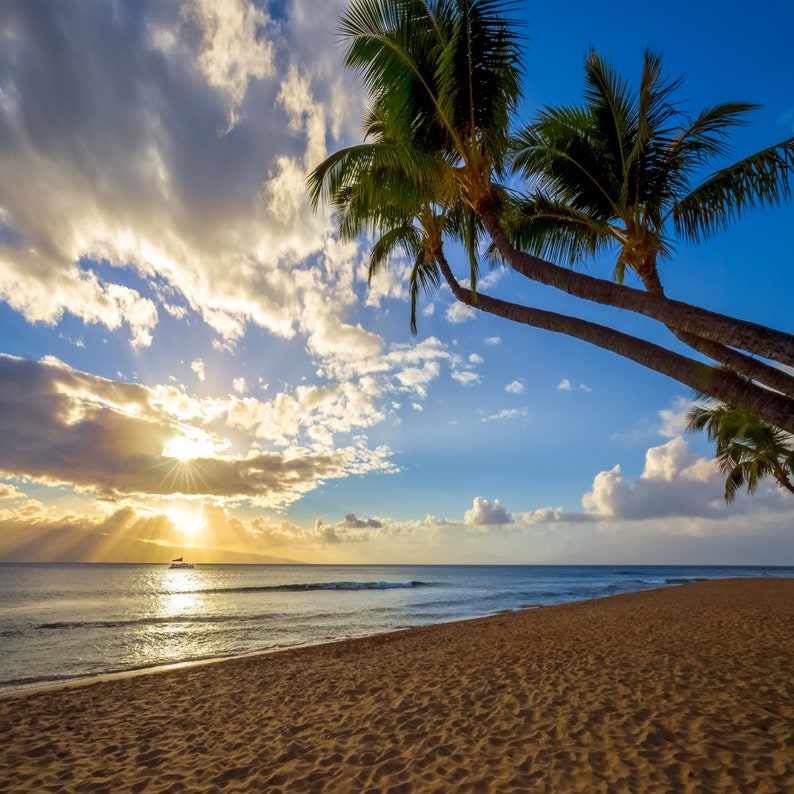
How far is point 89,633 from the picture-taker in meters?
15.4

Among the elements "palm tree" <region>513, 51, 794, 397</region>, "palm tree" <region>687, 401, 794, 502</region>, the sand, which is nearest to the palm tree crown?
"palm tree" <region>513, 51, 794, 397</region>

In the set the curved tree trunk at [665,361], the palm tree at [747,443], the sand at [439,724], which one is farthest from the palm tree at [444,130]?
the palm tree at [747,443]

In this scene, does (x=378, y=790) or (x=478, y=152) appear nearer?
(x=378, y=790)

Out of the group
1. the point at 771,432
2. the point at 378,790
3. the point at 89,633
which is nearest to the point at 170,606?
the point at 89,633

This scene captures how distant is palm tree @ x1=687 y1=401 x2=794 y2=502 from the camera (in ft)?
55.2

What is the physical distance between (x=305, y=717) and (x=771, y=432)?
69.3 feet

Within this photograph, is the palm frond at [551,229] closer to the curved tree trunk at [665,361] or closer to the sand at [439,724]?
the curved tree trunk at [665,361]

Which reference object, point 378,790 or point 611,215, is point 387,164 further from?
point 378,790

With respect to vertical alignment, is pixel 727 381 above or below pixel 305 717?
above

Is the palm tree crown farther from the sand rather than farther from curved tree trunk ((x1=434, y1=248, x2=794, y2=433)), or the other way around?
the sand

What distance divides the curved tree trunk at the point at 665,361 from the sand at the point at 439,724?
2631mm

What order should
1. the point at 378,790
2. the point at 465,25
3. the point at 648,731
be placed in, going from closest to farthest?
the point at 378,790
the point at 648,731
the point at 465,25

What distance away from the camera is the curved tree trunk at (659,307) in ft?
11.0

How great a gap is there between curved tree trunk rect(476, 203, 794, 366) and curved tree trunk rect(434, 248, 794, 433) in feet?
0.96
